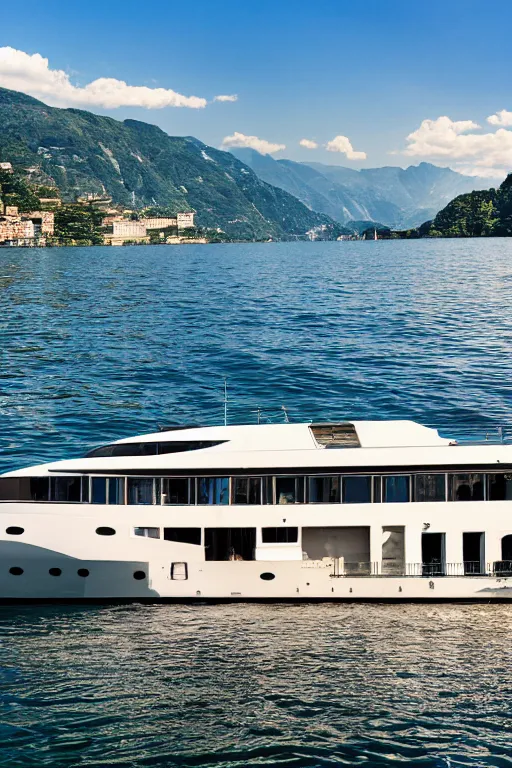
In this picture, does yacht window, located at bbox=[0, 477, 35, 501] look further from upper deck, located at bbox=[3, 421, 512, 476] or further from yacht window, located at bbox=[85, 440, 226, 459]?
yacht window, located at bbox=[85, 440, 226, 459]

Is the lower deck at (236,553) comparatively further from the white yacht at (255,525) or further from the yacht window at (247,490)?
the yacht window at (247,490)

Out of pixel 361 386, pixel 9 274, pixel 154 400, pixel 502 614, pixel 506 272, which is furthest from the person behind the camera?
pixel 9 274

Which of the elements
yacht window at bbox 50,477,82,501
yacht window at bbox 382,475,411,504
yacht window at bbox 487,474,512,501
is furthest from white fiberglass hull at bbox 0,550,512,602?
yacht window at bbox 487,474,512,501

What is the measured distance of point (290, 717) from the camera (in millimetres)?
18422

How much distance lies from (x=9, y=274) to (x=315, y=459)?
15337 cm

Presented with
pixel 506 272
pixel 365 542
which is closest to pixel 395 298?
pixel 506 272

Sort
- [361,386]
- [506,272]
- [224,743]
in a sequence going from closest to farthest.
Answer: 1. [224,743]
2. [361,386]
3. [506,272]

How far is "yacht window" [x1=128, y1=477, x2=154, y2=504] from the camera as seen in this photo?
24969 mm

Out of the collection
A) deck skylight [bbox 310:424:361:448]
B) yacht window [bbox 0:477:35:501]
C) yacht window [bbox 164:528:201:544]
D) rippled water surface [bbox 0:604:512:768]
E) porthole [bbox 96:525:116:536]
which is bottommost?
rippled water surface [bbox 0:604:512:768]

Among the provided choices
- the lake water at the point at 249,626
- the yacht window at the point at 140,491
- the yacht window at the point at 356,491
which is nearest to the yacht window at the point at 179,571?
the lake water at the point at 249,626

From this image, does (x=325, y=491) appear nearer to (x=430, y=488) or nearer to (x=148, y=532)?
(x=430, y=488)

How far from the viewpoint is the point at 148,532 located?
2484cm

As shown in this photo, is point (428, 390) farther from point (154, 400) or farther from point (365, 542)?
point (365, 542)

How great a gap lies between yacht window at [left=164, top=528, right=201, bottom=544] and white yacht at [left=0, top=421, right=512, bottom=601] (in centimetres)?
3
